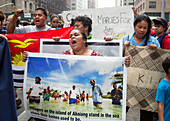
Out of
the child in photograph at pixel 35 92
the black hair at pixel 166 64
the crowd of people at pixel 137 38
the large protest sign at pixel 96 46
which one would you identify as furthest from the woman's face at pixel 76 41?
the black hair at pixel 166 64

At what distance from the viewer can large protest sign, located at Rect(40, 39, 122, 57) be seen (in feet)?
8.68

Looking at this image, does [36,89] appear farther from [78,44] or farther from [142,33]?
[142,33]

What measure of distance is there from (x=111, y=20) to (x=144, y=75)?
4022mm

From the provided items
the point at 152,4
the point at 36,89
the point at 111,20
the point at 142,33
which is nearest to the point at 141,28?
the point at 142,33

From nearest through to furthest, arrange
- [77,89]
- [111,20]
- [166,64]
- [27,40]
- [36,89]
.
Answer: [77,89] → [36,89] → [166,64] → [27,40] → [111,20]

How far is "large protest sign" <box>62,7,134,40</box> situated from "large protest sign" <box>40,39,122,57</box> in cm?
372

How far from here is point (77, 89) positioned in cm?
215

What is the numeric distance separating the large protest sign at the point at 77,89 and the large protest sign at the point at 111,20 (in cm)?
436

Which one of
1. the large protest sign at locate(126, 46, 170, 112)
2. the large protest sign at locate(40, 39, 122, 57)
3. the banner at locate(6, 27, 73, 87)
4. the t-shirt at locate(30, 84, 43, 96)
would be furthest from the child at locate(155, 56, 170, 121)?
the banner at locate(6, 27, 73, 87)

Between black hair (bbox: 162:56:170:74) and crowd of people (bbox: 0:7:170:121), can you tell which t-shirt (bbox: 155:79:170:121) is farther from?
black hair (bbox: 162:56:170:74)

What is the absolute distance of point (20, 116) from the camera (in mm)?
3535

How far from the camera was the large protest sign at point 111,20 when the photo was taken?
6190 millimetres

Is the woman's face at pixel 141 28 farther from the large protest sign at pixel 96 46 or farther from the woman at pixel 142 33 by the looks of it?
the large protest sign at pixel 96 46

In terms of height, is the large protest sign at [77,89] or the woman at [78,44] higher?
the woman at [78,44]
